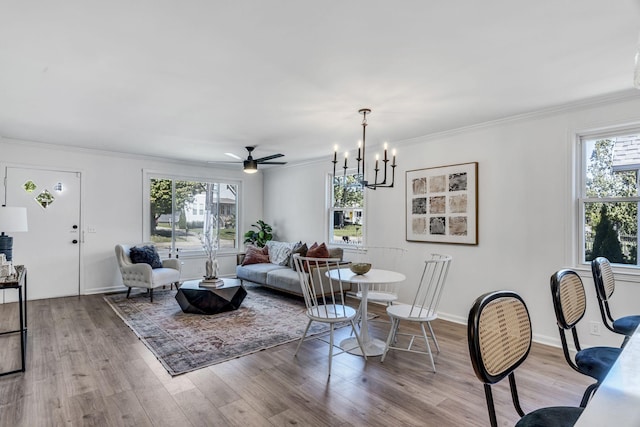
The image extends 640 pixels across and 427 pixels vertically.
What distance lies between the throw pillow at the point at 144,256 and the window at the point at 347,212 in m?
2.94

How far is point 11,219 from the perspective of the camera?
382 cm

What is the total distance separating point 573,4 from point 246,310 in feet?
14.6

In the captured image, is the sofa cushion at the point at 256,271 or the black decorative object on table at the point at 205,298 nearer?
the black decorative object on table at the point at 205,298

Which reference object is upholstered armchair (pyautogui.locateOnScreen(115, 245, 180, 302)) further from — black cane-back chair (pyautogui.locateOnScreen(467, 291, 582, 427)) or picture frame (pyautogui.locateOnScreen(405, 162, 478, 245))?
black cane-back chair (pyautogui.locateOnScreen(467, 291, 582, 427))

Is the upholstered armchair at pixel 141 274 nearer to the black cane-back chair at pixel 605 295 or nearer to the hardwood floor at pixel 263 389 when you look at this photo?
the hardwood floor at pixel 263 389

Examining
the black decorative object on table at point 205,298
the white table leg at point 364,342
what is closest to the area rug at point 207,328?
the black decorative object on table at point 205,298

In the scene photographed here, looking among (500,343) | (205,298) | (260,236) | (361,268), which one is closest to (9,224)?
(205,298)

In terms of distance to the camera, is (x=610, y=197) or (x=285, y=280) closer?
(x=610, y=197)

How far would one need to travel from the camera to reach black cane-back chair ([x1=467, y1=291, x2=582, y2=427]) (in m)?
1.06

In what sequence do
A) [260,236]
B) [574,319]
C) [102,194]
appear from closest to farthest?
[574,319] → [102,194] → [260,236]

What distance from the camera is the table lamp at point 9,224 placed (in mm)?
3730

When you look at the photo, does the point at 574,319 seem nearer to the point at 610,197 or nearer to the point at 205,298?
the point at 610,197

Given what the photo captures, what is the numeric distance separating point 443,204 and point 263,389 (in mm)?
3080

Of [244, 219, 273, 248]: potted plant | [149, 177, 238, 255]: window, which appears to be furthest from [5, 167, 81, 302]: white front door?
[244, 219, 273, 248]: potted plant
